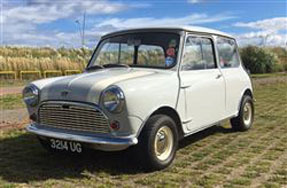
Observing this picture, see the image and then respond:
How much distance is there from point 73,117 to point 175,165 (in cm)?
143

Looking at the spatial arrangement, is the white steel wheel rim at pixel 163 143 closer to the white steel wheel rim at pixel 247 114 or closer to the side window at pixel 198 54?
the side window at pixel 198 54

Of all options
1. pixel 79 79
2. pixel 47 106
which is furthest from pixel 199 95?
pixel 47 106

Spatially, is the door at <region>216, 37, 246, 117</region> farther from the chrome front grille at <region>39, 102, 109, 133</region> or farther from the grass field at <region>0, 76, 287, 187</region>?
the chrome front grille at <region>39, 102, 109, 133</region>

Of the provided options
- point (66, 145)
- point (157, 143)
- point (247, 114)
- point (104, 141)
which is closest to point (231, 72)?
point (247, 114)

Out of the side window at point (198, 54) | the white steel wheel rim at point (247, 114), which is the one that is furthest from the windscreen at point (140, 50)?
the white steel wheel rim at point (247, 114)

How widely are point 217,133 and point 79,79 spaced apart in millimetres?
3246

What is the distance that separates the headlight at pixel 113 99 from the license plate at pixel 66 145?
0.57 m

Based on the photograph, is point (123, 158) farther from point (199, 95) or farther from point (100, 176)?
point (199, 95)

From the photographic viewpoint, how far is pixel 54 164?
5.16 metres

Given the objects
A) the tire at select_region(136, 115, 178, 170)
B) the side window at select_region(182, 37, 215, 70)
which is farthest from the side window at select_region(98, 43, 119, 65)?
the tire at select_region(136, 115, 178, 170)

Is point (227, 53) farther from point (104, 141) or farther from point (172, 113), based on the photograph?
point (104, 141)

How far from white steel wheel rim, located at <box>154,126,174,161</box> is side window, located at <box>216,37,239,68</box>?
2059 millimetres

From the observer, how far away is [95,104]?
4441 mm

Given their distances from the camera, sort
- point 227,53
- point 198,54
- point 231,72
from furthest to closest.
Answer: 1. point 227,53
2. point 231,72
3. point 198,54
